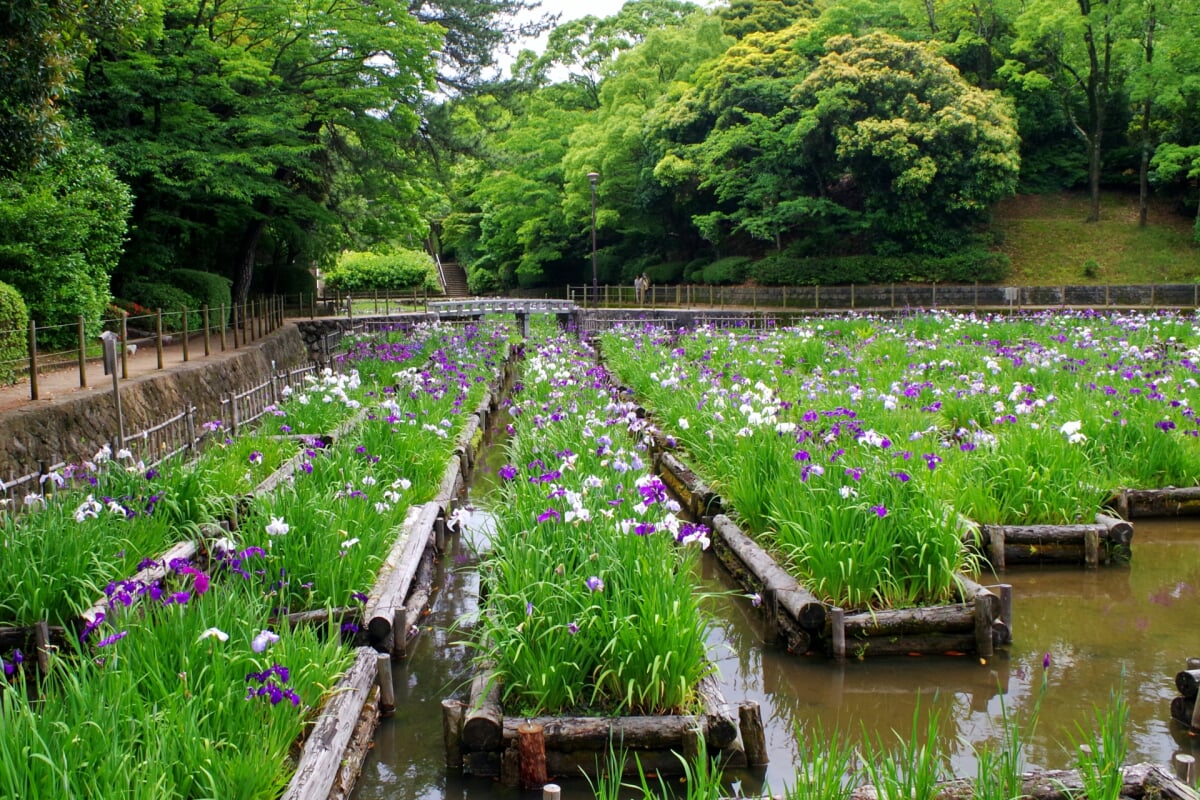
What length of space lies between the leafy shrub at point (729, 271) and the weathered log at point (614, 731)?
33.4 metres

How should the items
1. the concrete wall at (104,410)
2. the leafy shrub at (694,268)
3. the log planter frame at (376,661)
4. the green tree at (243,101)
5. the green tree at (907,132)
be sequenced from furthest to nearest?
the leafy shrub at (694,268) < the green tree at (907,132) < the green tree at (243,101) < the concrete wall at (104,410) < the log planter frame at (376,661)

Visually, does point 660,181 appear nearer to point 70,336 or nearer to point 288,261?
point 288,261

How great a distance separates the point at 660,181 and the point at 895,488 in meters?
32.2

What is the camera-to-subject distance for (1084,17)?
33219mm

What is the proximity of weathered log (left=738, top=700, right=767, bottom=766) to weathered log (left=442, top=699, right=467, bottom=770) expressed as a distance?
128cm

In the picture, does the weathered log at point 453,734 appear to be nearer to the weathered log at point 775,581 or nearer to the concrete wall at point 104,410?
the weathered log at point 775,581

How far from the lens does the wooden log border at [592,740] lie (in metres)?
4.09

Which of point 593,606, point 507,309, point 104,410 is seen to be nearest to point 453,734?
point 593,606

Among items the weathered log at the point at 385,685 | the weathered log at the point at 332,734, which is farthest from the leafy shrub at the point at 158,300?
the weathered log at the point at 332,734

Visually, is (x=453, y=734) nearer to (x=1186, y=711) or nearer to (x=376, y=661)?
(x=376, y=661)

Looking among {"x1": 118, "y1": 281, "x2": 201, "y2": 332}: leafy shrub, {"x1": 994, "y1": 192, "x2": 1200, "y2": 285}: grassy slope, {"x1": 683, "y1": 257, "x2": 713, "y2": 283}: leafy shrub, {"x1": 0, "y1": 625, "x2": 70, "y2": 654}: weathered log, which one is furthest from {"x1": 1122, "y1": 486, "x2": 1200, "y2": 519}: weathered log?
{"x1": 683, "y1": 257, "x2": 713, "y2": 283}: leafy shrub

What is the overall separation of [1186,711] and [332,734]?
12.9ft

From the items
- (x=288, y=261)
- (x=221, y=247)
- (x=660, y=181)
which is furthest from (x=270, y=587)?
(x=660, y=181)

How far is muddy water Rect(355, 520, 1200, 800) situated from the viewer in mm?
4273
